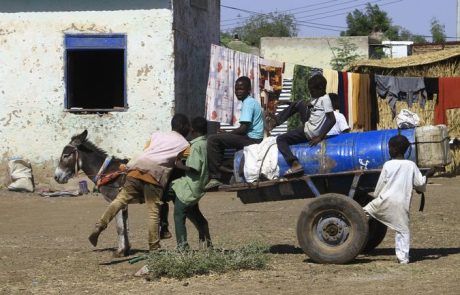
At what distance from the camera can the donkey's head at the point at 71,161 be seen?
1097 centimetres

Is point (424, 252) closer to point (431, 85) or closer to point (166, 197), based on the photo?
point (166, 197)

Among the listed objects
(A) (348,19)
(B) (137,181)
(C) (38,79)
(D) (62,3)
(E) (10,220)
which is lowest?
(E) (10,220)

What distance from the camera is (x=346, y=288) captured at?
8031 mm

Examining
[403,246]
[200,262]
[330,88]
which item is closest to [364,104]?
[330,88]

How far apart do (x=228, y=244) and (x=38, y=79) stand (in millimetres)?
8945

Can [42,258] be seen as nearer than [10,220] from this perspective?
Yes

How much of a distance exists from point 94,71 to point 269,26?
1510 inches

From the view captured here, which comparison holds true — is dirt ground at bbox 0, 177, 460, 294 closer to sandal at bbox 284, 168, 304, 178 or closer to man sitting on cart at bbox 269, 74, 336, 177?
sandal at bbox 284, 168, 304, 178

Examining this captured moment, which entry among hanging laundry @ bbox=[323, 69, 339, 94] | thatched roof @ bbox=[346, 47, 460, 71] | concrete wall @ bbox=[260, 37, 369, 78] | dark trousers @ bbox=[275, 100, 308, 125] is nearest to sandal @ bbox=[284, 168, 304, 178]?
dark trousers @ bbox=[275, 100, 308, 125]

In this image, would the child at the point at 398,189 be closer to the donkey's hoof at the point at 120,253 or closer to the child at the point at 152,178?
the child at the point at 152,178

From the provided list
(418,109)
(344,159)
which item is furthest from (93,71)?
(344,159)

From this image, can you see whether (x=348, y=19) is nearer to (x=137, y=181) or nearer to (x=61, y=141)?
(x=61, y=141)

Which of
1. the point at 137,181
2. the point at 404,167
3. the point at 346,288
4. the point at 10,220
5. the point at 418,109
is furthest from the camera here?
the point at 418,109

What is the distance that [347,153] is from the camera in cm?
942
